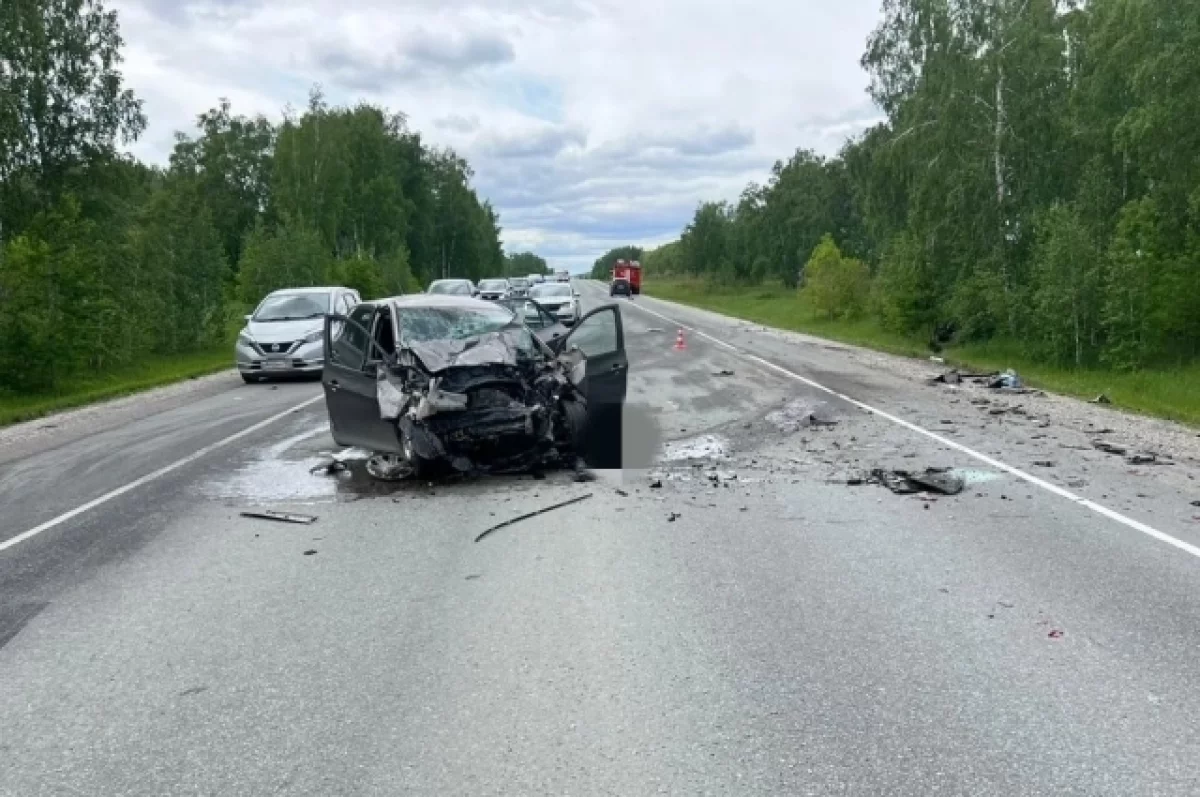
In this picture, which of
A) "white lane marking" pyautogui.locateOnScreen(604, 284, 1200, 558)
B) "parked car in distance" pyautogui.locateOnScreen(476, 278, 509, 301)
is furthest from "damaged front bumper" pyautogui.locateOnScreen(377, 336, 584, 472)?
"parked car in distance" pyautogui.locateOnScreen(476, 278, 509, 301)

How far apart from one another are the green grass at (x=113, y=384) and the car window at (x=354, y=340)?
7.18 metres

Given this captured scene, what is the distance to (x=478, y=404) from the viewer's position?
930cm

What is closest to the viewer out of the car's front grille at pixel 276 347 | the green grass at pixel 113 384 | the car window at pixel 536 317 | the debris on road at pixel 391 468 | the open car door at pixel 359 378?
the debris on road at pixel 391 468

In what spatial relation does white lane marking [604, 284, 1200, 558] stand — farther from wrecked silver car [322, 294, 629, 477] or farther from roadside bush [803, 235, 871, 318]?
roadside bush [803, 235, 871, 318]

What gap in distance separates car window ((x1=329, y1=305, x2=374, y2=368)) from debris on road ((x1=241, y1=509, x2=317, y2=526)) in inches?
95.2

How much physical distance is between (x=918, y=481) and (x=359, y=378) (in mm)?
5311

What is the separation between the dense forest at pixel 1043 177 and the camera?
72.5ft

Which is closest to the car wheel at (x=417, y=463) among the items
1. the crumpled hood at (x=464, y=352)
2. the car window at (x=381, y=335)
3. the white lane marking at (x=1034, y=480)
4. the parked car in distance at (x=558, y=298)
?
the crumpled hood at (x=464, y=352)

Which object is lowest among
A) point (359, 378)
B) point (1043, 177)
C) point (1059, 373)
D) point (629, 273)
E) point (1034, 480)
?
point (629, 273)

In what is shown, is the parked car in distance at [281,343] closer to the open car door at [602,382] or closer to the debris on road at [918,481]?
the open car door at [602,382]

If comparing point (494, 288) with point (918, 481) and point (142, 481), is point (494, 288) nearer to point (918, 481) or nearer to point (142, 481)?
point (142, 481)

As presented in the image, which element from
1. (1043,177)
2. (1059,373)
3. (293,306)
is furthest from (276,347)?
(1043,177)

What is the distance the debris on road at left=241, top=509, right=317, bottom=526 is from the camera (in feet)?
26.1

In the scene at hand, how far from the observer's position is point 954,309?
92.7ft
